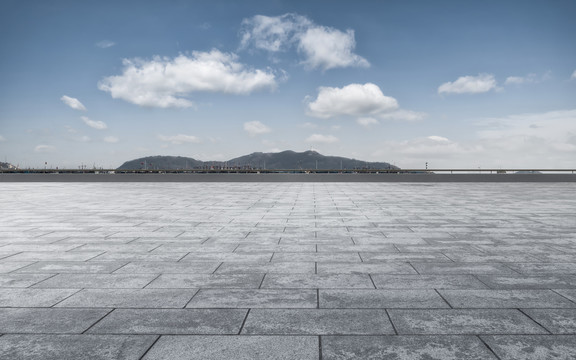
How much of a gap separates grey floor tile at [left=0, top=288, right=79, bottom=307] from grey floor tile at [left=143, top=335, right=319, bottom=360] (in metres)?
1.97

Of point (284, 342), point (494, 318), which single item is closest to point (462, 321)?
point (494, 318)

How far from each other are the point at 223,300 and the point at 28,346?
1944mm

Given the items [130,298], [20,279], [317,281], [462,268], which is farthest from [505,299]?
[20,279]

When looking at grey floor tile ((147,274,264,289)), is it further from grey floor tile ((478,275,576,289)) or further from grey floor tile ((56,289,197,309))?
grey floor tile ((478,275,576,289))

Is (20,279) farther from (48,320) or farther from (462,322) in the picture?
(462,322)

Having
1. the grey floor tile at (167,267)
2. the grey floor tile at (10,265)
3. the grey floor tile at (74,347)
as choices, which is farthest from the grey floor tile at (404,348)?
the grey floor tile at (10,265)

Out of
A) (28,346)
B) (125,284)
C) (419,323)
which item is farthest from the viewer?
(125,284)

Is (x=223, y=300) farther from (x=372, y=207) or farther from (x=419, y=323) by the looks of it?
(x=372, y=207)

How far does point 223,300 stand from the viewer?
4.63 m

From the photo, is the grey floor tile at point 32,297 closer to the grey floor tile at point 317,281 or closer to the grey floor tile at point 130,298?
the grey floor tile at point 130,298

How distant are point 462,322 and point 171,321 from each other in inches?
118

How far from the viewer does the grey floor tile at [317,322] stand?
3762mm

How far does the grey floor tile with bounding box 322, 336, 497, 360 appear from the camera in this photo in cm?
327

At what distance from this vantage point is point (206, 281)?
5414 mm
